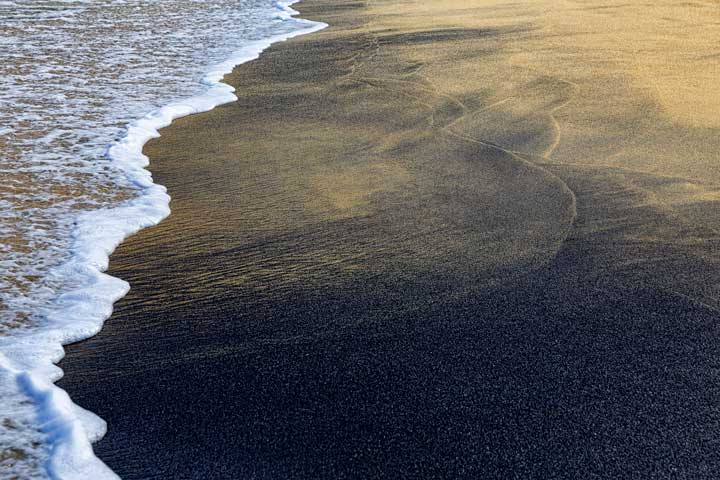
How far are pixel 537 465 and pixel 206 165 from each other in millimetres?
3497

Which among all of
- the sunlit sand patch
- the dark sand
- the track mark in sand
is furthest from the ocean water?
the track mark in sand

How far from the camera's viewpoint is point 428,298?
3119 mm

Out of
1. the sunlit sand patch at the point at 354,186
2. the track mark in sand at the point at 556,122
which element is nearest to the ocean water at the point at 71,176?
the sunlit sand patch at the point at 354,186

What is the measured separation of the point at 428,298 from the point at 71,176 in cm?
284

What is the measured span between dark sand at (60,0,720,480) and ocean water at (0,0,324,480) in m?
0.14

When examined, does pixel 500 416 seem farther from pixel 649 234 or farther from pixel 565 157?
pixel 565 157

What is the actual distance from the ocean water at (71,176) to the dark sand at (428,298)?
136 mm

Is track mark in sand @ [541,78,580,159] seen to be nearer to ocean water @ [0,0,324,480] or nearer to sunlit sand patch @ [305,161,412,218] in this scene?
sunlit sand patch @ [305,161,412,218]

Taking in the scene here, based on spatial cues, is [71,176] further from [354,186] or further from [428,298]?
[428,298]

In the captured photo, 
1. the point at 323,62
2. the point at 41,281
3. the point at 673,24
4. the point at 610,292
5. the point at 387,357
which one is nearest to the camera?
the point at 387,357

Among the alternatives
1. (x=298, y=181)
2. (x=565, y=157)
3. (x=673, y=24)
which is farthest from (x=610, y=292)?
(x=673, y=24)

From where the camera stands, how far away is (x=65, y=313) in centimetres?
313

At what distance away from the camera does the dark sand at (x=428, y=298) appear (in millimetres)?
2250

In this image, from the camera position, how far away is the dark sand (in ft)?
7.38
